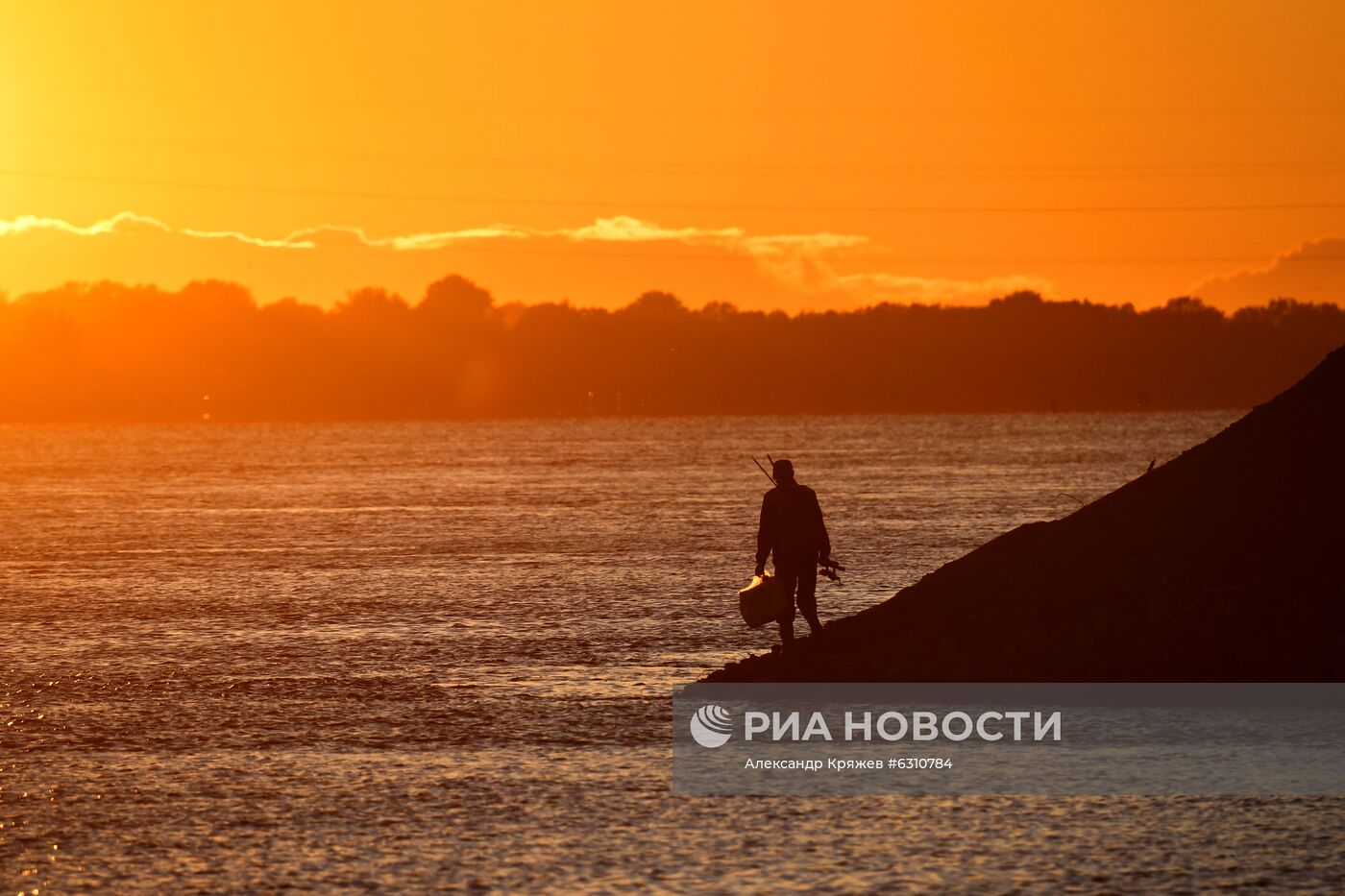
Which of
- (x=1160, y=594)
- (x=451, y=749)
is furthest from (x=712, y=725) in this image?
(x=1160, y=594)

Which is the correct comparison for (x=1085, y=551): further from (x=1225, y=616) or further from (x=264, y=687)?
(x=264, y=687)

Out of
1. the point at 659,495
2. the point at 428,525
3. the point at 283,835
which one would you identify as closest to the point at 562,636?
the point at 283,835

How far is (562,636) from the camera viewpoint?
22.4 meters

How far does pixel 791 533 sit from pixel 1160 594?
14.1ft

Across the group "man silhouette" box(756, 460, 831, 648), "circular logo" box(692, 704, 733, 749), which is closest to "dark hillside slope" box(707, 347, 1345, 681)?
"man silhouette" box(756, 460, 831, 648)

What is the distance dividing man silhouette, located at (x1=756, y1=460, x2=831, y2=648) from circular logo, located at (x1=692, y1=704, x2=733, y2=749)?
148 centimetres

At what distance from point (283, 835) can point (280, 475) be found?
336 feet

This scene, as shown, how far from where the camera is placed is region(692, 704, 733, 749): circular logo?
14.8 metres

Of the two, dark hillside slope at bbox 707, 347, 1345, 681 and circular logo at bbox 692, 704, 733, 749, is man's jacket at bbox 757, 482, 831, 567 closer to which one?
dark hillside slope at bbox 707, 347, 1345, 681

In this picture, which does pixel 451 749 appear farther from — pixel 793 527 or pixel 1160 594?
pixel 1160 594

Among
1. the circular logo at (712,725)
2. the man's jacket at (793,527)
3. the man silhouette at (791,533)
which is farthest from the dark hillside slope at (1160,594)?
the circular logo at (712,725)

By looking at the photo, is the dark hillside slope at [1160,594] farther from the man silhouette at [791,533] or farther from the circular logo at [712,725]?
the circular logo at [712,725]

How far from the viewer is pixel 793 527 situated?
16.9 m

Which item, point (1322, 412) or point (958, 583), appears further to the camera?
point (1322, 412)
